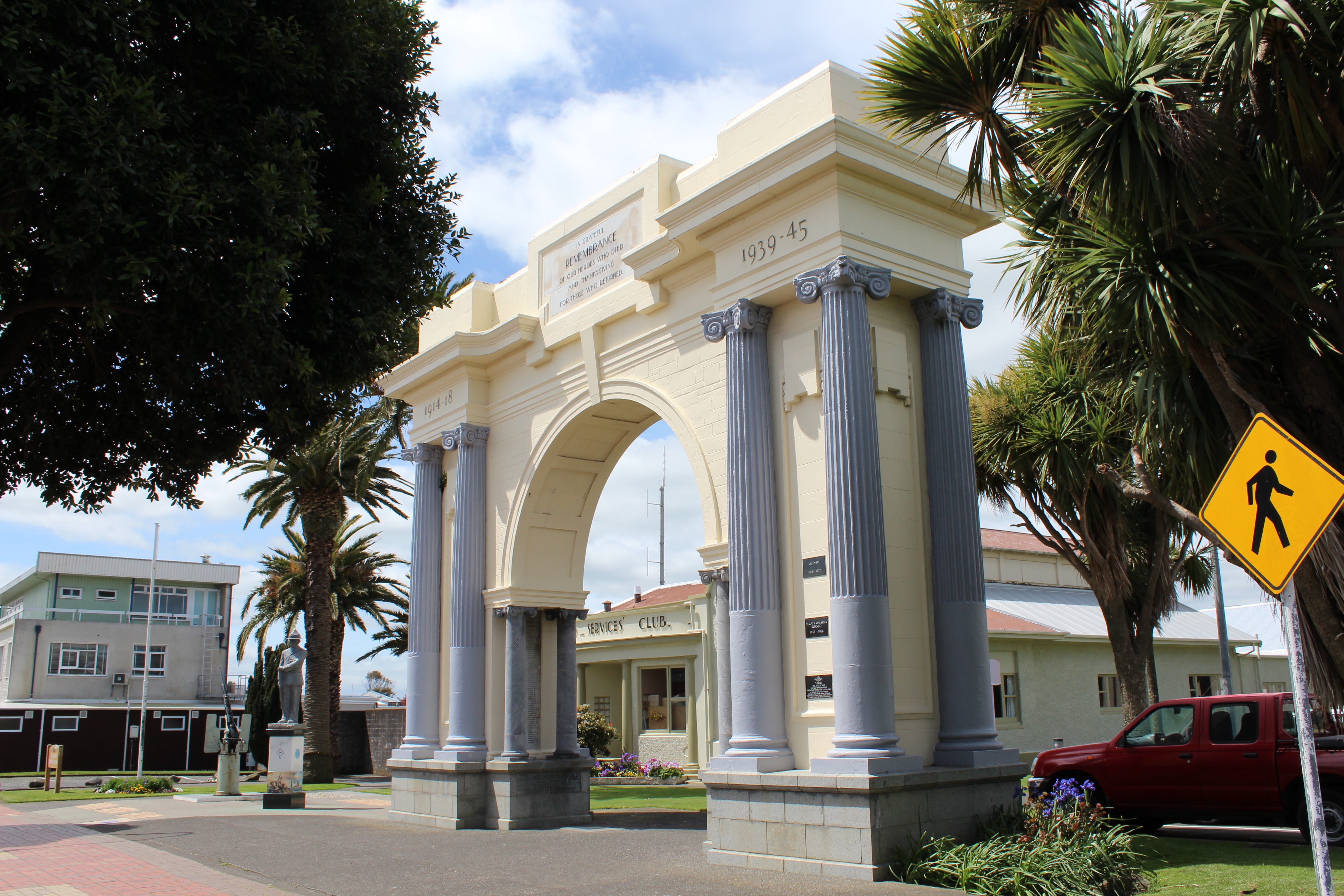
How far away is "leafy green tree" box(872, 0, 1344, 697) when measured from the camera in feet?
26.0

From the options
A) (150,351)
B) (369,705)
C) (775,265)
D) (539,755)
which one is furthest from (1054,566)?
(369,705)

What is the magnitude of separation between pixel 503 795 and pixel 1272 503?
13138 millimetres

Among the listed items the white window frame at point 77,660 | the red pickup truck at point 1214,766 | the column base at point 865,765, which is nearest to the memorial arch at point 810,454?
the column base at point 865,765

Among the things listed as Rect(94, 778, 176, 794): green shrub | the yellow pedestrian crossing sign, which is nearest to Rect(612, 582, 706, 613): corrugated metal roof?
Rect(94, 778, 176, 794): green shrub

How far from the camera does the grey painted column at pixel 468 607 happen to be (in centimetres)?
1689

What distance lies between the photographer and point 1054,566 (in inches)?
1469

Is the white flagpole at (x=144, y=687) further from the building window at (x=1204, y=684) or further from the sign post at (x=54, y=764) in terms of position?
the building window at (x=1204, y=684)

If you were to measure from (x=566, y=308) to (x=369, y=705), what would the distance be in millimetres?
50589

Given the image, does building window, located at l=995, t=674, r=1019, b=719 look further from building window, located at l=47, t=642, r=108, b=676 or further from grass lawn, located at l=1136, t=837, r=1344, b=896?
building window, located at l=47, t=642, r=108, b=676

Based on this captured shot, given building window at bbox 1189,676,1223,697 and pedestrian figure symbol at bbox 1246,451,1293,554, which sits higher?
pedestrian figure symbol at bbox 1246,451,1293,554

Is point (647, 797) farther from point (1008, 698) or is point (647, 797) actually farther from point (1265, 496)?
point (1265, 496)

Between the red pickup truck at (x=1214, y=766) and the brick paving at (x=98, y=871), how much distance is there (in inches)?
394

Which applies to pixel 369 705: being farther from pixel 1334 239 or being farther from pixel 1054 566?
pixel 1334 239

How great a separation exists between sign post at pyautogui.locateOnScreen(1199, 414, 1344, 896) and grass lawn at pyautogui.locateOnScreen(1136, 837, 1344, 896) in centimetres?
398
